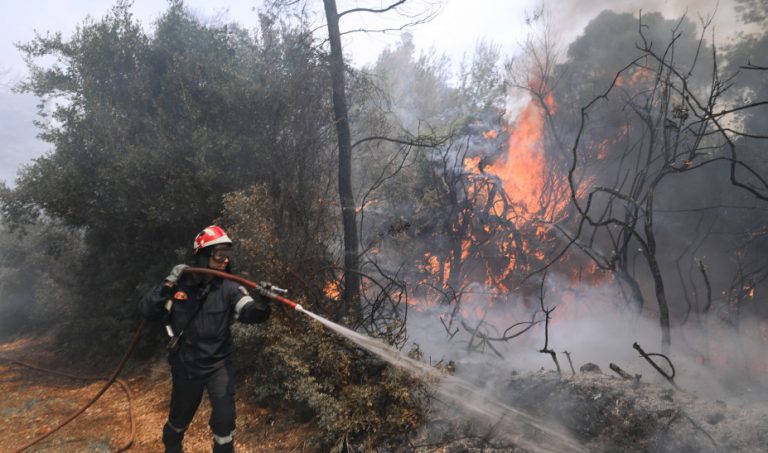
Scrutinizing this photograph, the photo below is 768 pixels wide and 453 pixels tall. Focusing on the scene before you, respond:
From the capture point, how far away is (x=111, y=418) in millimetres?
6711

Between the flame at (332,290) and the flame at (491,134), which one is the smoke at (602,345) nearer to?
the flame at (332,290)

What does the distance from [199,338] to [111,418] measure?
4259 millimetres

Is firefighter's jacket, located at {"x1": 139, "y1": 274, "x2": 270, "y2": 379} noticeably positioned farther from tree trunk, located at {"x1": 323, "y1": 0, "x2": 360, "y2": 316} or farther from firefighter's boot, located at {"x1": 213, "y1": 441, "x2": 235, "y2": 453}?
tree trunk, located at {"x1": 323, "y1": 0, "x2": 360, "y2": 316}

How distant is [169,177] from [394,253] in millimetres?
6271

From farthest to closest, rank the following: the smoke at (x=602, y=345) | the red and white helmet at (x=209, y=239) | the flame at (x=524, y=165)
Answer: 1. the flame at (x=524, y=165)
2. the smoke at (x=602, y=345)
3. the red and white helmet at (x=209, y=239)

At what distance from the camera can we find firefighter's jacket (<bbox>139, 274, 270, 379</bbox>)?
13.1ft

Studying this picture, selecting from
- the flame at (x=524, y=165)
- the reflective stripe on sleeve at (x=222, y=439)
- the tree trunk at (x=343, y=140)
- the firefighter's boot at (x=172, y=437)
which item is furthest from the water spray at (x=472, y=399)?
the flame at (x=524, y=165)

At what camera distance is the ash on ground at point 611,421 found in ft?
13.0

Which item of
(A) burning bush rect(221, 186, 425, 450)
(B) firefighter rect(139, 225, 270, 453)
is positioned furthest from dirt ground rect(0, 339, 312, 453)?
(B) firefighter rect(139, 225, 270, 453)

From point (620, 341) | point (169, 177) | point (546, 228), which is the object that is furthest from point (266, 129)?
point (620, 341)

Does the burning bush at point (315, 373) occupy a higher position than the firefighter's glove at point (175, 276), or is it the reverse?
the firefighter's glove at point (175, 276)

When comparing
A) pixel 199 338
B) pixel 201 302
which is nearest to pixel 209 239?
pixel 201 302

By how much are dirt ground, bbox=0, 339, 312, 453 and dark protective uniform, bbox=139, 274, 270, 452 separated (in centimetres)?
161

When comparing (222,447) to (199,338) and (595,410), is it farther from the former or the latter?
(595,410)
